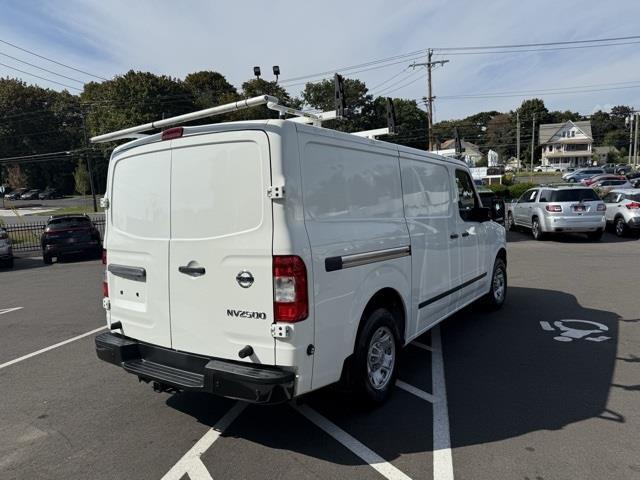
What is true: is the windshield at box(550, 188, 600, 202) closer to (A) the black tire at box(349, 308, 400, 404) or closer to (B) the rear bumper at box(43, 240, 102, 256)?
(A) the black tire at box(349, 308, 400, 404)

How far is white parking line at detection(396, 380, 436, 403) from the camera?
412 cm

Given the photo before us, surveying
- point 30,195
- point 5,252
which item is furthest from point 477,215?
point 30,195

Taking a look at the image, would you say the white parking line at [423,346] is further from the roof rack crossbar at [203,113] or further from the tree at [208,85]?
the tree at [208,85]

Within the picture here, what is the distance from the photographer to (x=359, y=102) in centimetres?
7100

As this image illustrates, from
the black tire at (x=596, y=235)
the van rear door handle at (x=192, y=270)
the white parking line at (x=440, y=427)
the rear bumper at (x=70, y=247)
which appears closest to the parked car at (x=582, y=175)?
the black tire at (x=596, y=235)

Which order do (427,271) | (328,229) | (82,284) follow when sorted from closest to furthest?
1. (328,229)
2. (427,271)
3. (82,284)

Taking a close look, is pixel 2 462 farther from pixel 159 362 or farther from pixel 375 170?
pixel 375 170

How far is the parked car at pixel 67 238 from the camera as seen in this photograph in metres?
15.0

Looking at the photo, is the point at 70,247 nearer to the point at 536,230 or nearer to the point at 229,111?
the point at 229,111

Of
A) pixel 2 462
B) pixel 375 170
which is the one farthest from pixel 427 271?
pixel 2 462

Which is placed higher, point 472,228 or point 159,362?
point 472,228

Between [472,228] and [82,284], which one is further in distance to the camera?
[82,284]

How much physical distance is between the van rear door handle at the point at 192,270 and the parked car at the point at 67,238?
13.6 m

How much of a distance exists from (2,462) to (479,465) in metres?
3.32
